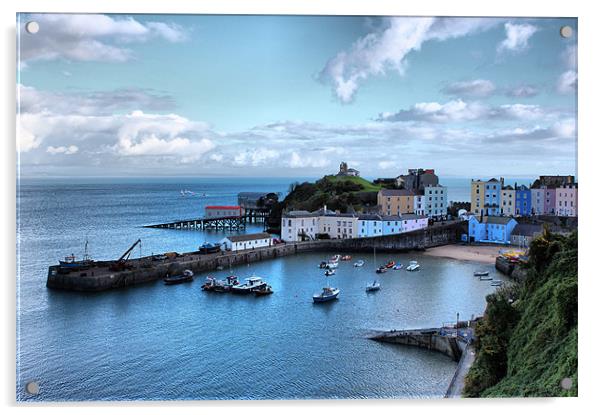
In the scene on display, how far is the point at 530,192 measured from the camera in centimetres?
758

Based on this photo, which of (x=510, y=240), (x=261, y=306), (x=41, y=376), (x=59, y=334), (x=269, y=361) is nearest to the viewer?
(x=41, y=376)

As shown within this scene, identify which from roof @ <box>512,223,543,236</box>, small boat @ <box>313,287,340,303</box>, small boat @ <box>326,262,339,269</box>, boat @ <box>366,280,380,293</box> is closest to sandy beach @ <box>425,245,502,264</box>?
roof @ <box>512,223,543,236</box>

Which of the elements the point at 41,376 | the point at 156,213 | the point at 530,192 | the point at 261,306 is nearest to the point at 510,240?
the point at 530,192

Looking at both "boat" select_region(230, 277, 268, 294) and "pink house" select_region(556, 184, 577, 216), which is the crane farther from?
"pink house" select_region(556, 184, 577, 216)

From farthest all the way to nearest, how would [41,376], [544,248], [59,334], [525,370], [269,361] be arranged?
[59,334] → [269,361] → [544,248] → [41,376] → [525,370]

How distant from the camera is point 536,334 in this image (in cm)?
390

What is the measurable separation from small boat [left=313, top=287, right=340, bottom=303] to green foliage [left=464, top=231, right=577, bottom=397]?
125 inches

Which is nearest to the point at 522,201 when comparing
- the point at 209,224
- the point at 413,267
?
the point at 413,267

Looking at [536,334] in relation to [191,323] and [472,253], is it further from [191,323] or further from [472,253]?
[472,253]

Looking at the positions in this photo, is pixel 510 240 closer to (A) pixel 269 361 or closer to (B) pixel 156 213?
(A) pixel 269 361

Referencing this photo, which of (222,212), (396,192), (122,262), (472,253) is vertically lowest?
(122,262)

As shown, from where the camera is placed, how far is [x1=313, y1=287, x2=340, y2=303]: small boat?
7.55 metres

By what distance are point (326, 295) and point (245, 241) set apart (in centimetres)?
436

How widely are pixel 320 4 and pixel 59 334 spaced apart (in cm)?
416
